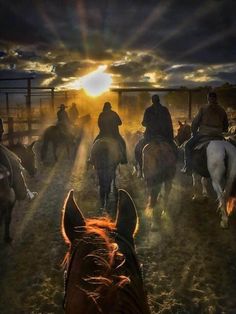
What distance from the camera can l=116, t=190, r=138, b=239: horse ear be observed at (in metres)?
2.13

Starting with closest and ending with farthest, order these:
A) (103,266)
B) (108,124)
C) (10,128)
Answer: (103,266), (108,124), (10,128)

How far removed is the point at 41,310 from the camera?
4508 mm

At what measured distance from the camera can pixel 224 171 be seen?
696 centimetres

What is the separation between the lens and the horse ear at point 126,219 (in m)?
2.13

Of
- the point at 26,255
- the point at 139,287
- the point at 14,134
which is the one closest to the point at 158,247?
the point at 26,255

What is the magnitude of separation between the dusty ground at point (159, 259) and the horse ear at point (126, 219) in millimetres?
2559

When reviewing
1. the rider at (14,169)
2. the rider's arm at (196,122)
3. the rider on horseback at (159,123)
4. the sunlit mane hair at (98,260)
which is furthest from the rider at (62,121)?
the sunlit mane hair at (98,260)

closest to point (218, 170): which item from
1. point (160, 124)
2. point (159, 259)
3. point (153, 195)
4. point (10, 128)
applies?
point (153, 195)

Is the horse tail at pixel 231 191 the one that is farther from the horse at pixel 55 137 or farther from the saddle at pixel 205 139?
the horse at pixel 55 137

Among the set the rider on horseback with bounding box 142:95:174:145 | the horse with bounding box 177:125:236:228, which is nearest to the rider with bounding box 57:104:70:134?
the rider on horseback with bounding box 142:95:174:145

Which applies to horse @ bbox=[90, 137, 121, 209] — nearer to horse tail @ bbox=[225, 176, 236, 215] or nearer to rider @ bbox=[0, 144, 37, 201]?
rider @ bbox=[0, 144, 37, 201]

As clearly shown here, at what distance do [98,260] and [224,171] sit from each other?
589cm

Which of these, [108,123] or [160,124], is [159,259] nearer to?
[160,124]

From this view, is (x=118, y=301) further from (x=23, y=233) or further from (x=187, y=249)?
(x=23, y=233)
